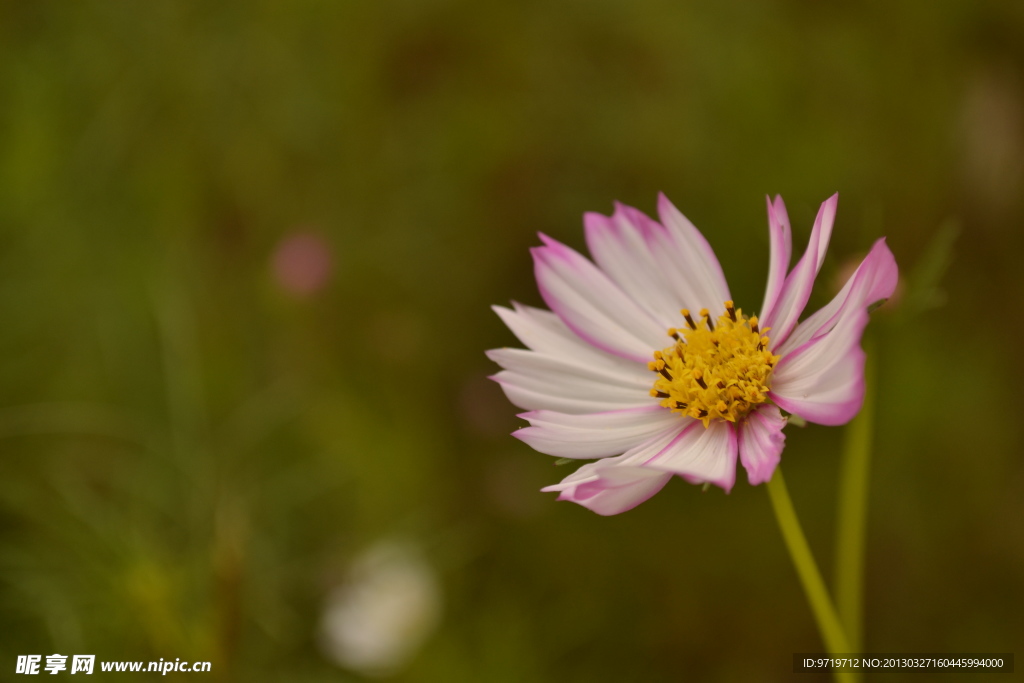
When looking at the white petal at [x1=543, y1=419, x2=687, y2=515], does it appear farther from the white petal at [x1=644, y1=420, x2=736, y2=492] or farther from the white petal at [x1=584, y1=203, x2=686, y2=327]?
the white petal at [x1=584, y1=203, x2=686, y2=327]

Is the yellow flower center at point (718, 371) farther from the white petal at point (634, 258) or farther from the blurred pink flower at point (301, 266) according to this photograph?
the blurred pink flower at point (301, 266)

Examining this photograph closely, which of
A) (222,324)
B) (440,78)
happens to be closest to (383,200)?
(440,78)

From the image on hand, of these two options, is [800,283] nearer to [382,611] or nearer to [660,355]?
[660,355]

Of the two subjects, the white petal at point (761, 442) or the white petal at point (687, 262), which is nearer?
the white petal at point (761, 442)

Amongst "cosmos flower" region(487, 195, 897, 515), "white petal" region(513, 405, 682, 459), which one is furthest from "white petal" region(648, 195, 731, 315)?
"white petal" region(513, 405, 682, 459)

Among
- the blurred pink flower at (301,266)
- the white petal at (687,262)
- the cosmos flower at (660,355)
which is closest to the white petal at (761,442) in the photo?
the cosmos flower at (660,355)

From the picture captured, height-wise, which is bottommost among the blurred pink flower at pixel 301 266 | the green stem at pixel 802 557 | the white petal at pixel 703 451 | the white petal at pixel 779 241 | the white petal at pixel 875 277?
the green stem at pixel 802 557
